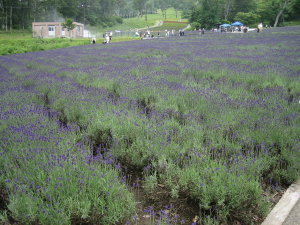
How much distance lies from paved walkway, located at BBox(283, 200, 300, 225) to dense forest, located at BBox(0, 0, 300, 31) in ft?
206

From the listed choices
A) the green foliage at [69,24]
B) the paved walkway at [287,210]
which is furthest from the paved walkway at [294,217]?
the green foliage at [69,24]

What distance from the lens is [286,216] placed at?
7.81ft

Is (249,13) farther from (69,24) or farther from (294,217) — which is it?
(294,217)

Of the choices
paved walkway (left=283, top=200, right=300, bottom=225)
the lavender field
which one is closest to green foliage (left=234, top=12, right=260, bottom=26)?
the lavender field

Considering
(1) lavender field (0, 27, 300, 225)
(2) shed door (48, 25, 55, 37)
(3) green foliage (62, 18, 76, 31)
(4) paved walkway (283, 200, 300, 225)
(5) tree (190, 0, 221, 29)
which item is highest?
(5) tree (190, 0, 221, 29)

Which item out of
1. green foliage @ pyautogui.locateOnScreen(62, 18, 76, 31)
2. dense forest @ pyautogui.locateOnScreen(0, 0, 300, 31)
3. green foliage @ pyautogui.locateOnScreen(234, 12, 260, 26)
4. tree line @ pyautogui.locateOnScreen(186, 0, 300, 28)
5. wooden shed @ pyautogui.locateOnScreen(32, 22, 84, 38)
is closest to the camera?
green foliage @ pyautogui.locateOnScreen(62, 18, 76, 31)

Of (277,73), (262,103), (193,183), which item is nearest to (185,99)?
(262,103)

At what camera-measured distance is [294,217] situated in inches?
92.7

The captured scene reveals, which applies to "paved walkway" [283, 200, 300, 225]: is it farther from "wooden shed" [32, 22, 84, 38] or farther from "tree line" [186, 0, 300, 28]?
"tree line" [186, 0, 300, 28]

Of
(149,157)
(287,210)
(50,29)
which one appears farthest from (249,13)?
(287,210)

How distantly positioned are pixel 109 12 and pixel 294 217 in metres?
99.5

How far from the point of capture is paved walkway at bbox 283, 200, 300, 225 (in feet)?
7.51

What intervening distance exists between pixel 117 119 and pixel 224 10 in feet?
247

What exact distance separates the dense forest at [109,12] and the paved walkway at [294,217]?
6284 cm
